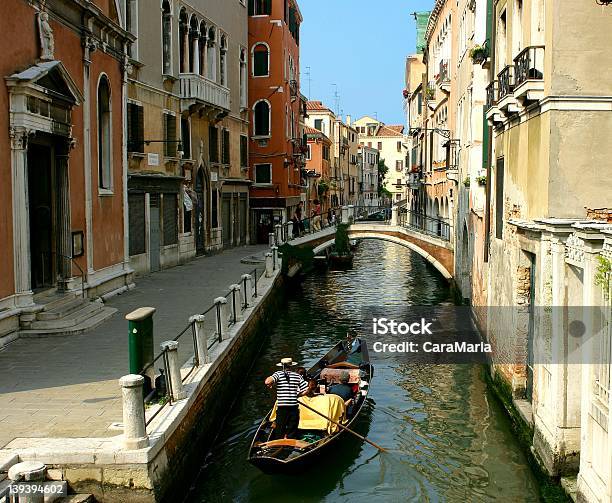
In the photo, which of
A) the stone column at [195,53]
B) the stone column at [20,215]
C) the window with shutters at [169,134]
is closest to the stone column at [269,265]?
the window with shutters at [169,134]

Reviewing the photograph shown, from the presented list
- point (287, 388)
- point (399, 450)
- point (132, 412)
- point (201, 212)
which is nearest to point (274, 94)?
point (201, 212)

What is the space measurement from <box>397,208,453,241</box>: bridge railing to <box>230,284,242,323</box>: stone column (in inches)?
483

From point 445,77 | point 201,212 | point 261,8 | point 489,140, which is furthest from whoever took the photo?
point 261,8

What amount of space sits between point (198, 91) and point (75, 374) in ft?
47.4

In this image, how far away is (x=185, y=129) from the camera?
22766 mm

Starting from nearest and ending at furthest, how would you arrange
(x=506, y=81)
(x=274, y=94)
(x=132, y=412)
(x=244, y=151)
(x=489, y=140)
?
1. (x=132, y=412)
2. (x=506, y=81)
3. (x=489, y=140)
4. (x=244, y=151)
5. (x=274, y=94)

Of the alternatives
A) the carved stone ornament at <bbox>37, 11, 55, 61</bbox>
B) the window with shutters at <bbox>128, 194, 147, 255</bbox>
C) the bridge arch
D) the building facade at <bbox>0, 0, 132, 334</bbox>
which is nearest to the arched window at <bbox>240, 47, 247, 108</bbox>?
the bridge arch

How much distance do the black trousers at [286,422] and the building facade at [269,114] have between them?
75.8ft

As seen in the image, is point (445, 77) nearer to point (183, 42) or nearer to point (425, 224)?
point (425, 224)

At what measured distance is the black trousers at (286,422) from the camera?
29.8 feet

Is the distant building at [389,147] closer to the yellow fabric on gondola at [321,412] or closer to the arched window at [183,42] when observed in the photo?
the arched window at [183,42]

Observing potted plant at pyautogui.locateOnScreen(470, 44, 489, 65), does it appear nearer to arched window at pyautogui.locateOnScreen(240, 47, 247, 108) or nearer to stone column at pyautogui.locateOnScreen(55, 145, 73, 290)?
stone column at pyautogui.locateOnScreen(55, 145, 73, 290)

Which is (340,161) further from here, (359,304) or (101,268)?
(101,268)

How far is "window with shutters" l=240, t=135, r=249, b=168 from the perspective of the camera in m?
29.7
